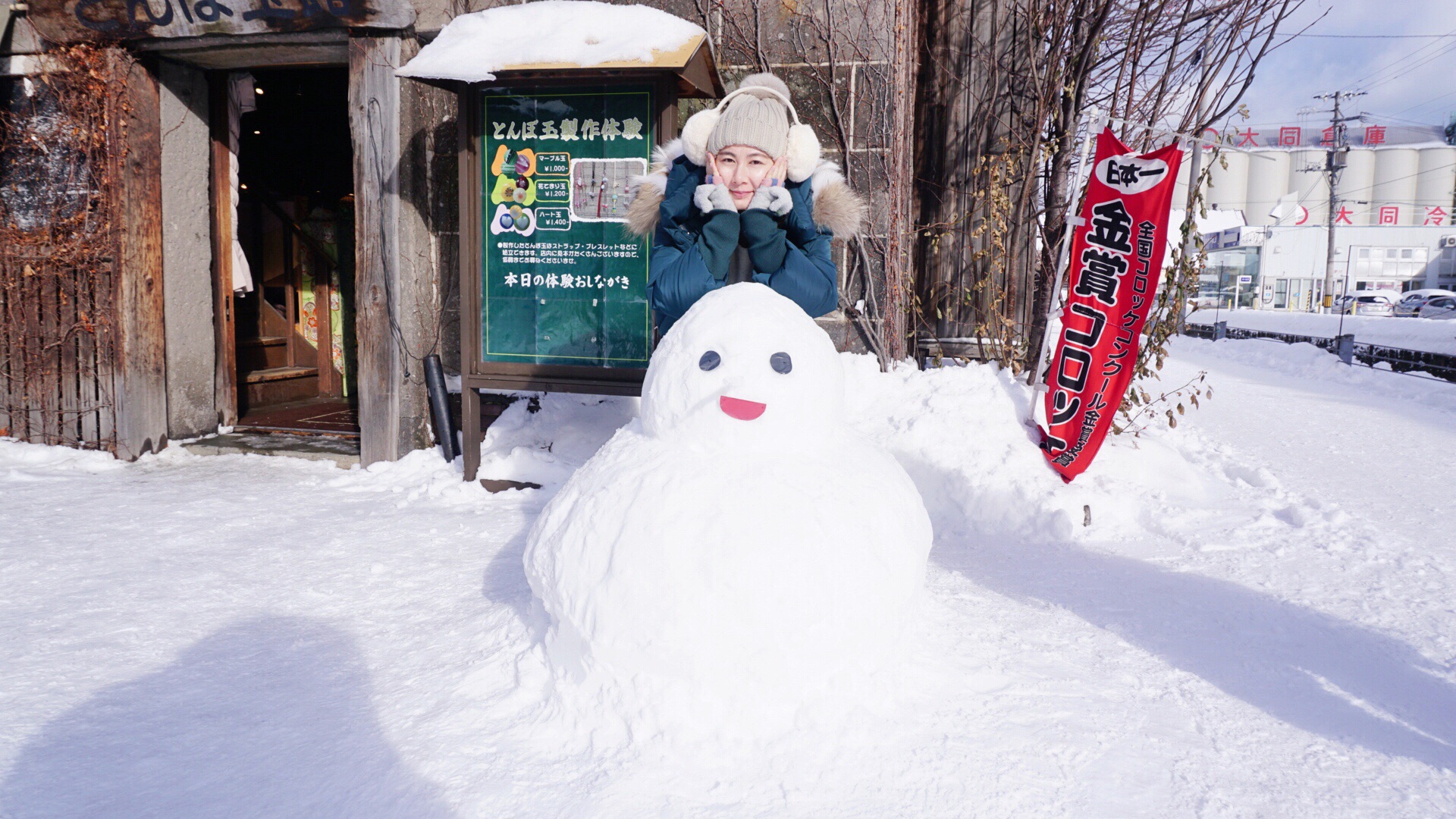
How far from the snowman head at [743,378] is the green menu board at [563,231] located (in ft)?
6.72

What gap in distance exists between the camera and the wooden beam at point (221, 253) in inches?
229

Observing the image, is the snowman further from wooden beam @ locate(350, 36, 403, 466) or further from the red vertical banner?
wooden beam @ locate(350, 36, 403, 466)

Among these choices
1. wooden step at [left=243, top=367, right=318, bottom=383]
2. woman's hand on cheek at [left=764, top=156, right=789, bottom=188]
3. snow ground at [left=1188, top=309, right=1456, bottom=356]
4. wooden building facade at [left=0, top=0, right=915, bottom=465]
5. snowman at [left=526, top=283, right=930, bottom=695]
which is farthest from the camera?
snow ground at [left=1188, top=309, right=1456, bottom=356]

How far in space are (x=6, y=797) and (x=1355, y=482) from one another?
6.55 meters

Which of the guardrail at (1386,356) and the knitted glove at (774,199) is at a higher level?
the knitted glove at (774,199)

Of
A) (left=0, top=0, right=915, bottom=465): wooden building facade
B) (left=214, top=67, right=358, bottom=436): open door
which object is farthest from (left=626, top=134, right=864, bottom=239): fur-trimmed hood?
(left=214, top=67, right=358, bottom=436): open door

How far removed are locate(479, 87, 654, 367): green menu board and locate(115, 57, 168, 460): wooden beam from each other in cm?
255

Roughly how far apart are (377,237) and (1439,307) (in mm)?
33689

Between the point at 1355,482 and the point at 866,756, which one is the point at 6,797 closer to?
the point at 866,756

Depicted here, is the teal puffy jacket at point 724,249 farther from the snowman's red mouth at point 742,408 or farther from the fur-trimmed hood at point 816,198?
the snowman's red mouth at point 742,408

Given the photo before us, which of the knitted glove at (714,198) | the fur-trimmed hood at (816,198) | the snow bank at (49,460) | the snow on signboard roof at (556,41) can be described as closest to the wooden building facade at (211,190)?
the snow bank at (49,460)

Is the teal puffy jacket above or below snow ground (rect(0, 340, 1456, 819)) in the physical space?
above

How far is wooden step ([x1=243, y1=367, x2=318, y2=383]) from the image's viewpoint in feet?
22.9

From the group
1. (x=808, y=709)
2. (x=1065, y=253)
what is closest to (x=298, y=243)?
(x=1065, y=253)
